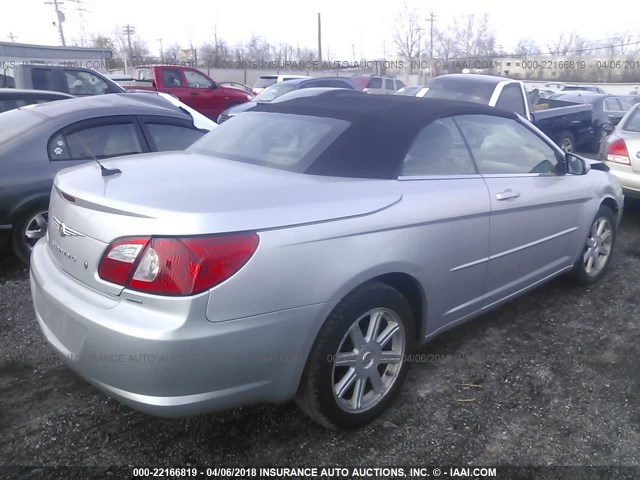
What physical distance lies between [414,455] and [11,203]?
356cm

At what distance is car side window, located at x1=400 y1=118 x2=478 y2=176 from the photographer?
9.37 ft

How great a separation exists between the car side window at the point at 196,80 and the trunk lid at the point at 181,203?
1301 cm

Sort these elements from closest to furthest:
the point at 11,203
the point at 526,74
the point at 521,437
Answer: the point at 521,437
the point at 11,203
the point at 526,74

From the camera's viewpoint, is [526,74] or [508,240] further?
[526,74]

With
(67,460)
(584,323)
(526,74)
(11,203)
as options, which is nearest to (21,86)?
(11,203)

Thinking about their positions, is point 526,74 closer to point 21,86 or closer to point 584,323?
point 21,86

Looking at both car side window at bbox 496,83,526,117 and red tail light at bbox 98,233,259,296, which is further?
car side window at bbox 496,83,526,117

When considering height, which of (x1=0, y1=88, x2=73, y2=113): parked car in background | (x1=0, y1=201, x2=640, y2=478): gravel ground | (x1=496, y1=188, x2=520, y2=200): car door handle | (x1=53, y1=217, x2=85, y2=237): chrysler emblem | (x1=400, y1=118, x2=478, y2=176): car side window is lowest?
(x1=0, y1=201, x2=640, y2=478): gravel ground

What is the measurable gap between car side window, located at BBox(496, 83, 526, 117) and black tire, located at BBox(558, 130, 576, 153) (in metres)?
2.51

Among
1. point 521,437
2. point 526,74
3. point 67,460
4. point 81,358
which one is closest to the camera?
point 81,358

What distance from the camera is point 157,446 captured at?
8.12ft

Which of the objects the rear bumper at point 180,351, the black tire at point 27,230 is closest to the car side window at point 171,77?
the black tire at point 27,230

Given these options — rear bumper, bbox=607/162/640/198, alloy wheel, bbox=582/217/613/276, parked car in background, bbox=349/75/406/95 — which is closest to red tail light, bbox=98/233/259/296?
alloy wheel, bbox=582/217/613/276

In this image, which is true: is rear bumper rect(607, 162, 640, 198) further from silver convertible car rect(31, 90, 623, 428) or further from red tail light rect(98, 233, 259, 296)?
red tail light rect(98, 233, 259, 296)
